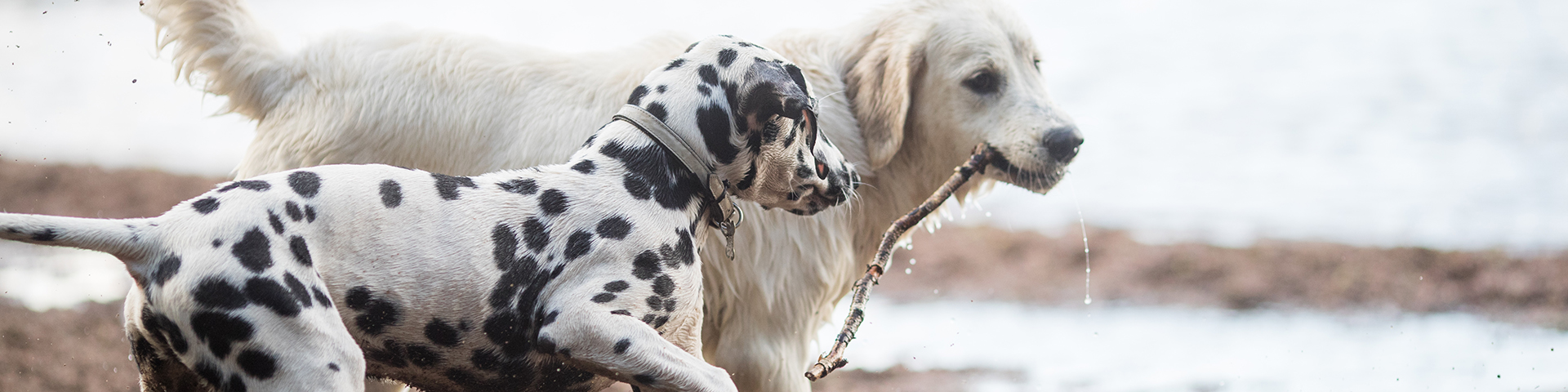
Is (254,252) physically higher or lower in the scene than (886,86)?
higher

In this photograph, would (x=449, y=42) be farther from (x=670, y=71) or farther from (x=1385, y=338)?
(x=1385, y=338)

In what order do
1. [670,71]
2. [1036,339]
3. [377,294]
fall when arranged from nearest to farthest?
1. [377,294]
2. [670,71]
3. [1036,339]

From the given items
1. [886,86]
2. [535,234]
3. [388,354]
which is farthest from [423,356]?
[886,86]

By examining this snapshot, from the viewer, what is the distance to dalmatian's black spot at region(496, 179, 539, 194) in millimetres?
2279

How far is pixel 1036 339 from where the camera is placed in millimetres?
7418

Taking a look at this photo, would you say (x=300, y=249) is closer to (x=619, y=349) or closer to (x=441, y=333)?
(x=441, y=333)

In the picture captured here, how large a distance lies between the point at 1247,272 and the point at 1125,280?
1184 millimetres

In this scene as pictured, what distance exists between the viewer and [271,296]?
72.9 inches

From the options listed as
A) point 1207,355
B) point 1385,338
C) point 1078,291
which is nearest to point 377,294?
point 1207,355

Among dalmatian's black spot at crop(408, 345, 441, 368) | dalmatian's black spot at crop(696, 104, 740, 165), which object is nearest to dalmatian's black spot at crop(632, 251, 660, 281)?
dalmatian's black spot at crop(696, 104, 740, 165)

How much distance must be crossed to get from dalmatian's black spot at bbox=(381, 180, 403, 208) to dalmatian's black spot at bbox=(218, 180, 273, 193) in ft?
0.70

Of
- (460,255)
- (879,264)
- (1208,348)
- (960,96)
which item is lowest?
(1208,348)

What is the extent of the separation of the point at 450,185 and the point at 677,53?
149 cm

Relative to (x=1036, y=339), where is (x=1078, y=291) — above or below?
below
